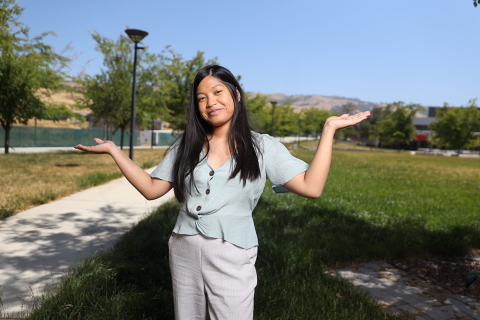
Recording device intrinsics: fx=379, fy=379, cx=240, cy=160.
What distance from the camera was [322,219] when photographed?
6.42 metres

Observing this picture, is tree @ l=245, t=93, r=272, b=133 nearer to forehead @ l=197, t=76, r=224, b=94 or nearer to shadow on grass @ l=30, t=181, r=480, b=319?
shadow on grass @ l=30, t=181, r=480, b=319

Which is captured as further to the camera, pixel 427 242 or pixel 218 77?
pixel 427 242

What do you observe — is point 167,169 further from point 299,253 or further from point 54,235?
point 54,235

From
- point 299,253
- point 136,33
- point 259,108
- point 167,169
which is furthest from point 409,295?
point 259,108

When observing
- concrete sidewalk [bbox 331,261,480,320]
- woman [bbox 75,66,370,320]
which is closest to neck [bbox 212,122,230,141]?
woman [bbox 75,66,370,320]

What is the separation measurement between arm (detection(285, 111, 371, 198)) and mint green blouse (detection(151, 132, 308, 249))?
5 cm

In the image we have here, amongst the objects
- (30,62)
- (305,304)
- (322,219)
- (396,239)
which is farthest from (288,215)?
(30,62)

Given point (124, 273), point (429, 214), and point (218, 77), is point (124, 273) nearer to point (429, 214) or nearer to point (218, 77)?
point (218, 77)

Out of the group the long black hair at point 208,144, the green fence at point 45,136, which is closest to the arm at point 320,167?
the long black hair at point 208,144

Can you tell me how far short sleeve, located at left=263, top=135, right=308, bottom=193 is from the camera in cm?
179

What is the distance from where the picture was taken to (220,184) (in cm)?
172

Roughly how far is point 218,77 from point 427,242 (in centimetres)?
473

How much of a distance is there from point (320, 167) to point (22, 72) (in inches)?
→ 675

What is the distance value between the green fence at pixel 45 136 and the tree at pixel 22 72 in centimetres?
1021
